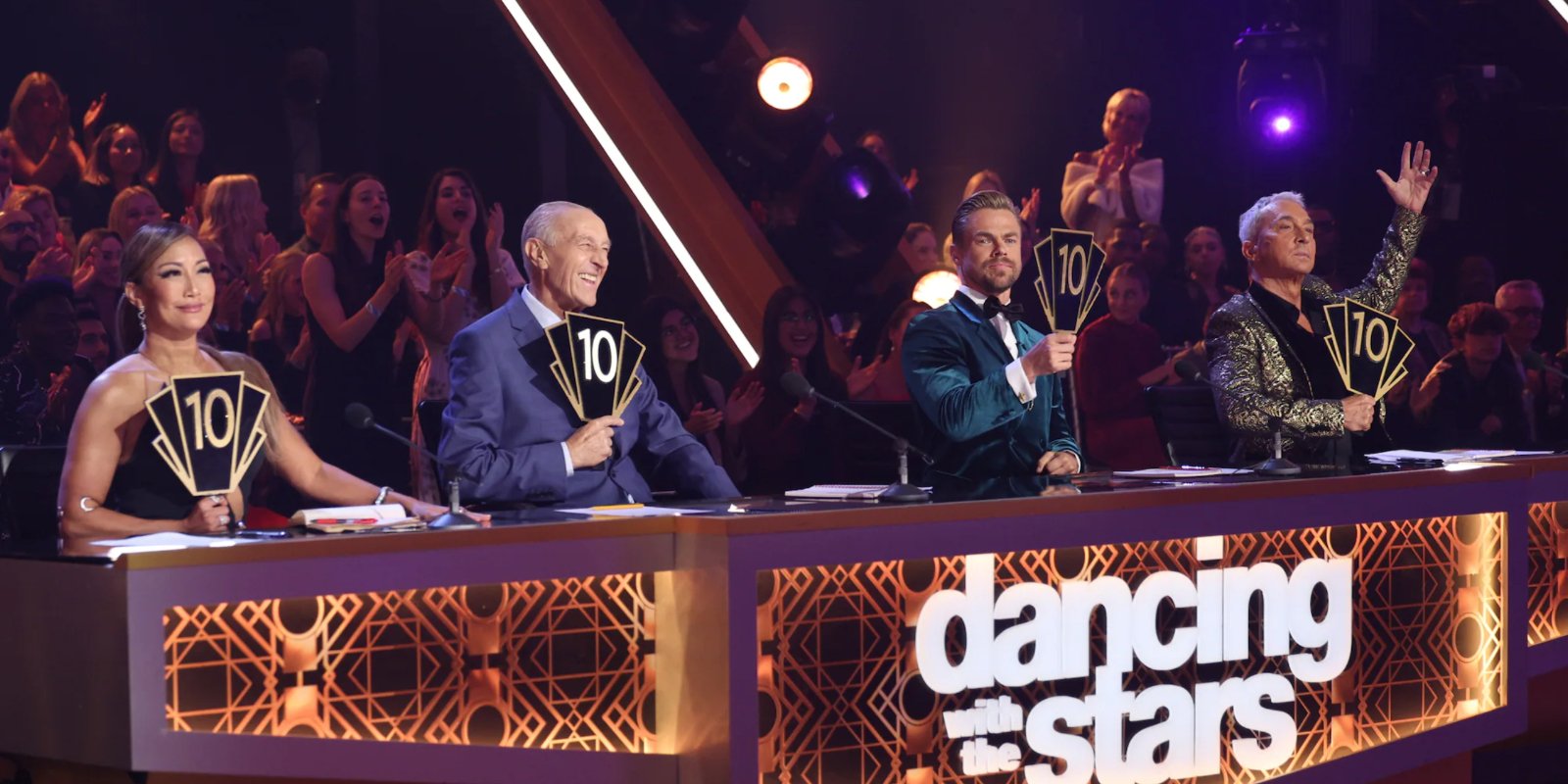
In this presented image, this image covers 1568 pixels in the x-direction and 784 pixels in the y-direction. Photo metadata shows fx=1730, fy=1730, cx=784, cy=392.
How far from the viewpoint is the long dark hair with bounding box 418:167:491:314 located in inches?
239

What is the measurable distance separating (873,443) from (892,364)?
86.5 inches

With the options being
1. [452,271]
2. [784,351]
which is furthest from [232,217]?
[784,351]

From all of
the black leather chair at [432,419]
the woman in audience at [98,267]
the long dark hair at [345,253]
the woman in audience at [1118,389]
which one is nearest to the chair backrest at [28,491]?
the black leather chair at [432,419]

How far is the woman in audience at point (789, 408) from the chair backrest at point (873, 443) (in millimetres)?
1268

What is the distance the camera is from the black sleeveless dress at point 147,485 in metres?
3.24

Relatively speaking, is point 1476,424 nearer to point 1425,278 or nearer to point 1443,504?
point 1425,278

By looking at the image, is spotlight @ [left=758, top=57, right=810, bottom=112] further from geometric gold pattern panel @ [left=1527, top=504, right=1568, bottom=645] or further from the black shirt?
geometric gold pattern panel @ [left=1527, top=504, right=1568, bottom=645]

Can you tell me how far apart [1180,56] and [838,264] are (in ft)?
7.79

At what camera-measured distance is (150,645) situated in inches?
100.0

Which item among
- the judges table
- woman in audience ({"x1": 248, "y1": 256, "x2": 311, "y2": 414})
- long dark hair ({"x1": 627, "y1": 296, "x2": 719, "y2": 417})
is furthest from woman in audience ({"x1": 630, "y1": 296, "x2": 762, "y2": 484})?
the judges table

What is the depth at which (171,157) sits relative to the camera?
5625 millimetres

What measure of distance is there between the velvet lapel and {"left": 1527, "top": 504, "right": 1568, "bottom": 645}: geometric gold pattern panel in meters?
1.69

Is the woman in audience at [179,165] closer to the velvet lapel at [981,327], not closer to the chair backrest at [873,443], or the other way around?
the chair backrest at [873,443]

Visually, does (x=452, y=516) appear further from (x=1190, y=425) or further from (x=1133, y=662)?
(x=1190, y=425)
